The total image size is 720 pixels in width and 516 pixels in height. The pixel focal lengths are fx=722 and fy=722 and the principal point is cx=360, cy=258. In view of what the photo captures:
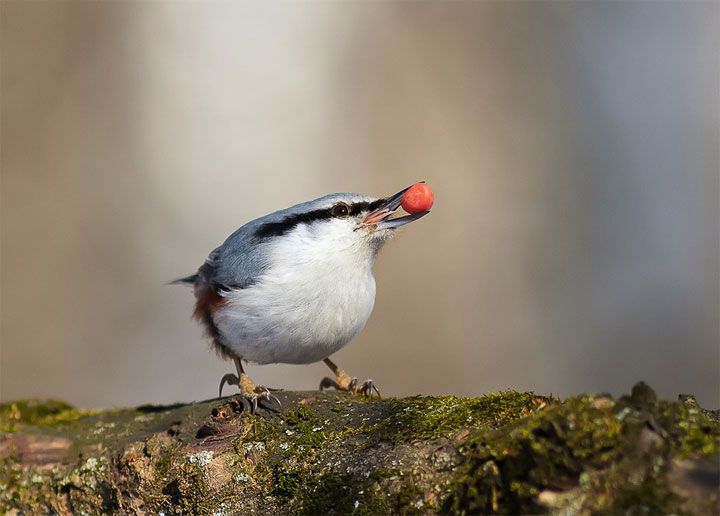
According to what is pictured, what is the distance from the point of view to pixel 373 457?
2.24m

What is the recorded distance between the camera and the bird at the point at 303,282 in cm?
→ 334

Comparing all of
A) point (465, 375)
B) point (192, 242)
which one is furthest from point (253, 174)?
point (465, 375)

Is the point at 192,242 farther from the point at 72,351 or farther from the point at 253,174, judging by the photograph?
the point at 72,351

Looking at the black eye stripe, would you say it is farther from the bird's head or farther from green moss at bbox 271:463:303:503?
green moss at bbox 271:463:303:503

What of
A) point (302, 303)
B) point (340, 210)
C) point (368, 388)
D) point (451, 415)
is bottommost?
point (451, 415)

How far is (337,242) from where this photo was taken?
3.45 m

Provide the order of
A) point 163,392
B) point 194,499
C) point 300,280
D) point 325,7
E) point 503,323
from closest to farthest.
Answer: point 194,499 → point 300,280 → point 163,392 → point 503,323 → point 325,7

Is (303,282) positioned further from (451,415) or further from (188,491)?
(451,415)

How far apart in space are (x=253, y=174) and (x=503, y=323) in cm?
330

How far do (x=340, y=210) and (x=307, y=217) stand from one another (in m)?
0.17

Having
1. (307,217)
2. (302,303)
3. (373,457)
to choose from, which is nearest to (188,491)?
(373,457)

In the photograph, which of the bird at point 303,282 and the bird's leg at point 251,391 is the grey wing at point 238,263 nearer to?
the bird at point 303,282

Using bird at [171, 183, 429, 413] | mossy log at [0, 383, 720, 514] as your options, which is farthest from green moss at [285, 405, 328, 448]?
bird at [171, 183, 429, 413]

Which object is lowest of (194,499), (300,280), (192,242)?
(194,499)
